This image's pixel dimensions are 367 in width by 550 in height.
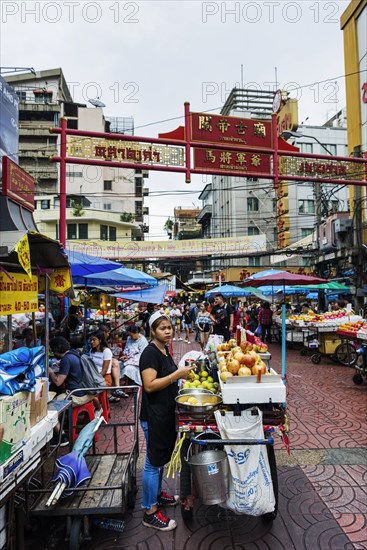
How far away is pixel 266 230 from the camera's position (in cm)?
3694

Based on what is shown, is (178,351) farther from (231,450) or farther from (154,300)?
(231,450)

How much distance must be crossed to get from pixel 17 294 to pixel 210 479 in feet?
10.1

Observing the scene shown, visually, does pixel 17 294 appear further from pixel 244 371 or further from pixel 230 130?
pixel 230 130

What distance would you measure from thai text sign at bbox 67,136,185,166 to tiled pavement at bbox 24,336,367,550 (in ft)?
24.1

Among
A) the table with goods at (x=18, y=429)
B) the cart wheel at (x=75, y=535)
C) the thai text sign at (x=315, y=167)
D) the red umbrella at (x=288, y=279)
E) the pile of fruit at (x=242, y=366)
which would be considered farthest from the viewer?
the thai text sign at (x=315, y=167)

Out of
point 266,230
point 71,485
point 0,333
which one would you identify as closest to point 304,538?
point 71,485

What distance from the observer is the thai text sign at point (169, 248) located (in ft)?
76.1

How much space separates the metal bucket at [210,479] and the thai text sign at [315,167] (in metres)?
10.1

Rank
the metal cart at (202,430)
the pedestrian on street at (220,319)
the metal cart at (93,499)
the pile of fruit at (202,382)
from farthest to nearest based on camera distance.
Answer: the pedestrian on street at (220,319)
the pile of fruit at (202,382)
the metal cart at (202,430)
the metal cart at (93,499)

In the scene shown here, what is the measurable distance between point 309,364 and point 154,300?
5.35 meters

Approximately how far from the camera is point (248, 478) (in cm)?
306

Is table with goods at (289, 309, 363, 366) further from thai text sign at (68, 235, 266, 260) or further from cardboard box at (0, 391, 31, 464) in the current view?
thai text sign at (68, 235, 266, 260)

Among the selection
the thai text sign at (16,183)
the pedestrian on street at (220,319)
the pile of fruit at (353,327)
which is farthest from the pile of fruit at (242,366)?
the thai text sign at (16,183)

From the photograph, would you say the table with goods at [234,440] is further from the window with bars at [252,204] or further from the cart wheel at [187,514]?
the window with bars at [252,204]
